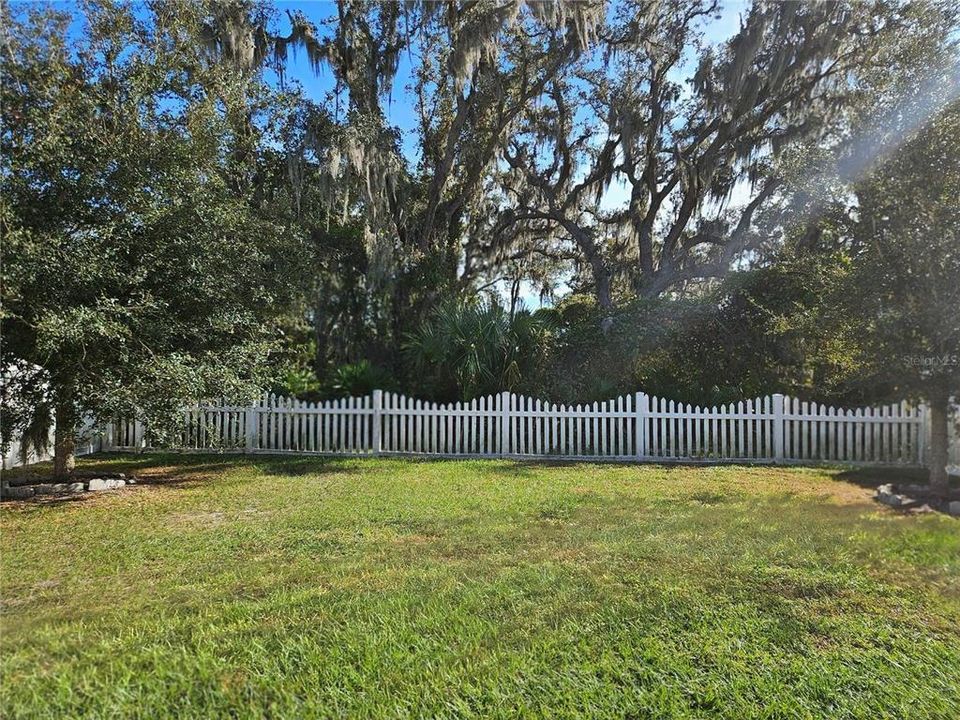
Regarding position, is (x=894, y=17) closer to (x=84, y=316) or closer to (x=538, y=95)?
(x=538, y=95)

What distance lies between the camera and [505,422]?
931cm

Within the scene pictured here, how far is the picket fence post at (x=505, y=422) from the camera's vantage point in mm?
9266

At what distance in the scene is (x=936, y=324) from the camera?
5.53 metres

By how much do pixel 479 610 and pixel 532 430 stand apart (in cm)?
631

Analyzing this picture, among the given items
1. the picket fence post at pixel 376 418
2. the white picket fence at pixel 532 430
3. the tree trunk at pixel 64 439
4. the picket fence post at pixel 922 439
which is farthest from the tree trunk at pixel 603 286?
the tree trunk at pixel 64 439

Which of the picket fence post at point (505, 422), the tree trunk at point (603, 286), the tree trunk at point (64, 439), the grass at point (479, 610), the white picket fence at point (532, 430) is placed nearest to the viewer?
the grass at point (479, 610)

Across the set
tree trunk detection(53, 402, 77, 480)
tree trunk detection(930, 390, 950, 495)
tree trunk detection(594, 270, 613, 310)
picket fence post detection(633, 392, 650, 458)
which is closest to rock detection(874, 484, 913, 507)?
tree trunk detection(930, 390, 950, 495)

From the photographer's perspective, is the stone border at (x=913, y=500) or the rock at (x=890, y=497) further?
the rock at (x=890, y=497)

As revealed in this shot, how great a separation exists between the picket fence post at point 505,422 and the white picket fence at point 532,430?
2cm

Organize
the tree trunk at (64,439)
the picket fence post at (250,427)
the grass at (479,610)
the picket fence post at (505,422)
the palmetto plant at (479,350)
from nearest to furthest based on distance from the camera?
the grass at (479,610), the tree trunk at (64,439), the picket fence post at (505,422), the picket fence post at (250,427), the palmetto plant at (479,350)

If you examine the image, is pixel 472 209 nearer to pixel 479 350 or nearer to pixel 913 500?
pixel 479 350

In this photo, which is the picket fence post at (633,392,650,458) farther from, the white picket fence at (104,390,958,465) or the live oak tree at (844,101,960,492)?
the live oak tree at (844,101,960,492)

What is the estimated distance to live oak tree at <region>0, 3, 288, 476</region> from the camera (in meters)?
5.15

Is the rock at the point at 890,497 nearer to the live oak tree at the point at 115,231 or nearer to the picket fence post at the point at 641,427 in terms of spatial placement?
the picket fence post at the point at 641,427
